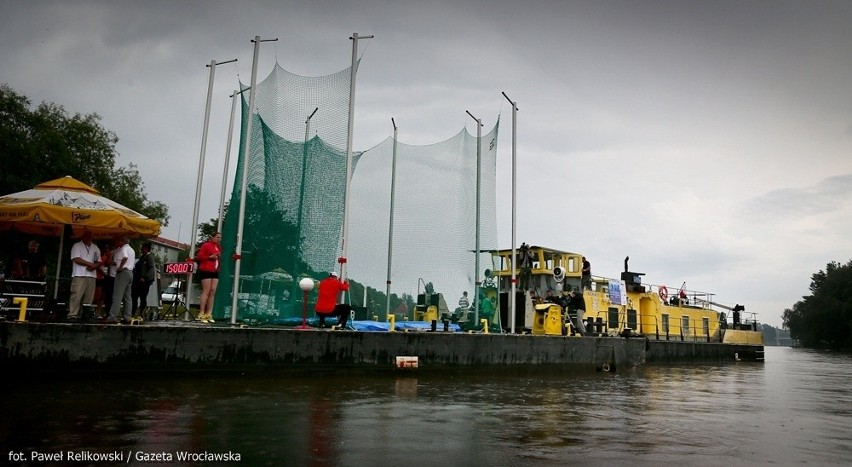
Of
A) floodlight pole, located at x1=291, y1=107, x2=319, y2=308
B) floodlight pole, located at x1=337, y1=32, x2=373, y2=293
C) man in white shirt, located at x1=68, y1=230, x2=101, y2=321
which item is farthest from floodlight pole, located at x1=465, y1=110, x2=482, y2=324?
man in white shirt, located at x1=68, y1=230, x2=101, y2=321

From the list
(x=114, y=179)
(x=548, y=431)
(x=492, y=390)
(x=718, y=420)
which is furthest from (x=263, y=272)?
(x=114, y=179)

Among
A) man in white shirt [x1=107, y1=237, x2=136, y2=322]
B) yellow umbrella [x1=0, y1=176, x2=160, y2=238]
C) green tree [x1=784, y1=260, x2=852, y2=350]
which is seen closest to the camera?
yellow umbrella [x1=0, y1=176, x2=160, y2=238]

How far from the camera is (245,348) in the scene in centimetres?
1265

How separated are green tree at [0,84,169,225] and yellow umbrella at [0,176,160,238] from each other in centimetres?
1783

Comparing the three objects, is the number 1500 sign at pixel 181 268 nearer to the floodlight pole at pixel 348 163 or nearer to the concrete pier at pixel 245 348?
the concrete pier at pixel 245 348

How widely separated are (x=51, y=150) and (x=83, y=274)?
21.7 m

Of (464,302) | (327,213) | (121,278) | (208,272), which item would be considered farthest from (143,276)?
(464,302)

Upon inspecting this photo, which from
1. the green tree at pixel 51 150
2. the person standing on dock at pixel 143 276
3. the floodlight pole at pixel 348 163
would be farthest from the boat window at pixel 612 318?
the green tree at pixel 51 150

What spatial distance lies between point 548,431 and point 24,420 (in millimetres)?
5828

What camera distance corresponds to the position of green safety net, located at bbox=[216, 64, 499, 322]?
47.7 feet

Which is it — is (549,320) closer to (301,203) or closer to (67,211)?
(301,203)

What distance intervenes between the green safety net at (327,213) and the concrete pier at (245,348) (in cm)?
149

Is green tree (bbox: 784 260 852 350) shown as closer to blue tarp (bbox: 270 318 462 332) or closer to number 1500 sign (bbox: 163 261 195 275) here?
blue tarp (bbox: 270 318 462 332)

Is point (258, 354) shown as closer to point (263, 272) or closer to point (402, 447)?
point (263, 272)
